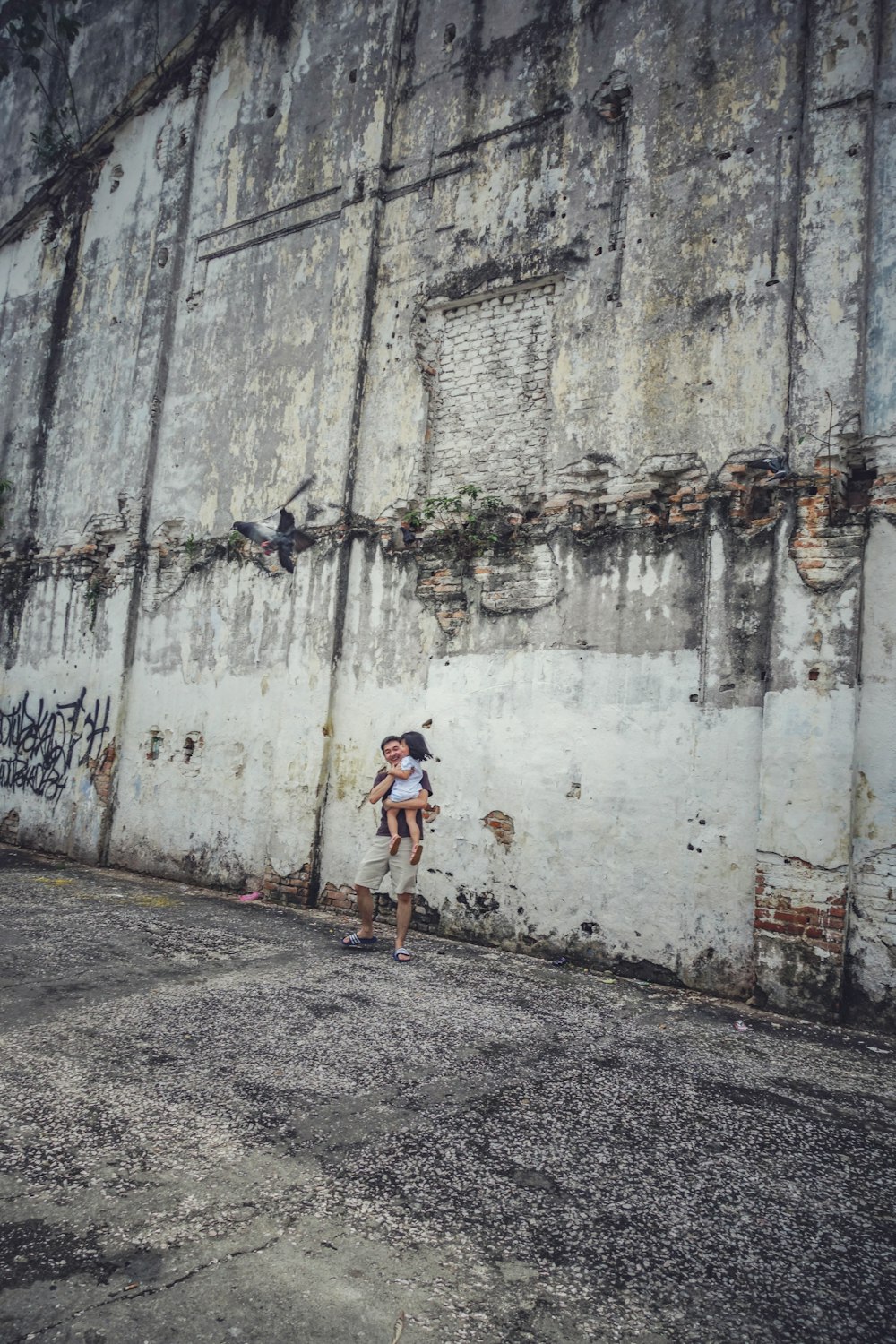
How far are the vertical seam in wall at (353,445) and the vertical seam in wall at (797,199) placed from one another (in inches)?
149

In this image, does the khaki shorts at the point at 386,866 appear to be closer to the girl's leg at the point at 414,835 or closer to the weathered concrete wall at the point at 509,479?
the girl's leg at the point at 414,835

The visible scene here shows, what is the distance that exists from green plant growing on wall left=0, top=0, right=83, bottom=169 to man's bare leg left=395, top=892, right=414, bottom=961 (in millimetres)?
11077

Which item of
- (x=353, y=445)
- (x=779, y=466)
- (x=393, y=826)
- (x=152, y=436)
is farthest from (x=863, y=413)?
(x=152, y=436)

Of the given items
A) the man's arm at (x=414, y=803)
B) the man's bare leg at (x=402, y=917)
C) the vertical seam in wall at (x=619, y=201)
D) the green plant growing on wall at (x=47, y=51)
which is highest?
the green plant growing on wall at (x=47, y=51)

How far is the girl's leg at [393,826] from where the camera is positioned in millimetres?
6227

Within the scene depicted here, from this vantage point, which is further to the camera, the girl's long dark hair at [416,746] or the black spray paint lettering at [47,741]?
the black spray paint lettering at [47,741]

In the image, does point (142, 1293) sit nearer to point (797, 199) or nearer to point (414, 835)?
point (414, 835)

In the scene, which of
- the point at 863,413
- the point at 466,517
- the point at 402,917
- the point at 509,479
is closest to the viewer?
the point at 863,413

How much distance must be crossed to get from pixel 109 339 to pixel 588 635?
7367 mm

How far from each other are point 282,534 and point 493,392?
2.44m

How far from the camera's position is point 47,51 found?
11992 mm

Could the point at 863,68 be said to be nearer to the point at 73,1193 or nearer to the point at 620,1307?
the point at 620,1307

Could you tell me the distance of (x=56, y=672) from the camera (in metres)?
10.1

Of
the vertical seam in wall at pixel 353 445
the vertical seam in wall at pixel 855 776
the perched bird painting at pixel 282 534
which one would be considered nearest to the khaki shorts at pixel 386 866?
the vertical seam in wall at pixel 353 445
